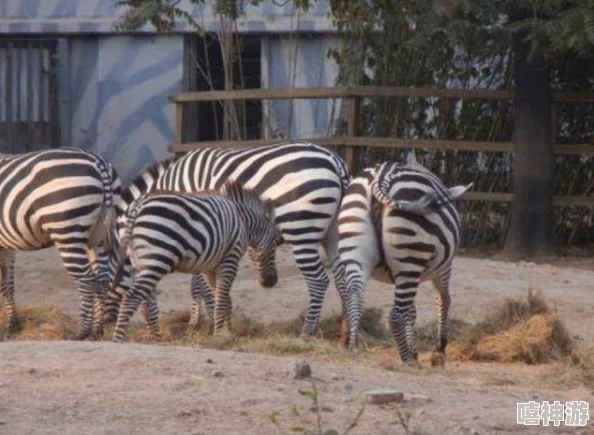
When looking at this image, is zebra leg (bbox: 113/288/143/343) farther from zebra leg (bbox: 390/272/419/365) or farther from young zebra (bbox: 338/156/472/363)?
zebra leg (bbox: 390/272/419/365)

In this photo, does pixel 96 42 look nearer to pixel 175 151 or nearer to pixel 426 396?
pixel 175 151

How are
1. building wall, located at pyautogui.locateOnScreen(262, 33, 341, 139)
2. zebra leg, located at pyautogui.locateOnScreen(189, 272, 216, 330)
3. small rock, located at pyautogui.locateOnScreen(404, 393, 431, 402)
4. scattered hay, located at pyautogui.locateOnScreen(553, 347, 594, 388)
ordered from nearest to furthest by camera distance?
small rock, located at pyautogui.locateOnScreen(404, 393, 431, 402)
scattered hay, located at pyautogui.locateOnScreen(553, 347, 594, 388)
zebra leg, located at pyautogui.locateOnScreen(189, 272, 216, 330)
building wall, located at pyautogui.locateOnScreen(262, 33, 341, 139)

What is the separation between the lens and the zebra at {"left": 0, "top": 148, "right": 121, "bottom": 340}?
1084 cm

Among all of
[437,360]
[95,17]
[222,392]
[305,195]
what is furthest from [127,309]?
[95,17]

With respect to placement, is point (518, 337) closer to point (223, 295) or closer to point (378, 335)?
point (378, 335)

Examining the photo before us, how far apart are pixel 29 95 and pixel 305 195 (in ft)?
35.8

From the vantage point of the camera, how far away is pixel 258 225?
11164 mm

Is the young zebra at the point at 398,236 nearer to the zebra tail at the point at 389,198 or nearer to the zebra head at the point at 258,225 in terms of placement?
the zebra tail at the point at 389,198

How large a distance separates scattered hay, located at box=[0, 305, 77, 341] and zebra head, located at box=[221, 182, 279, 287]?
→ 1.50 meters

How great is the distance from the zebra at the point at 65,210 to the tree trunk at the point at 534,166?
5.70m

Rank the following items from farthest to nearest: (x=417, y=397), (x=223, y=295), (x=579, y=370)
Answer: (x=223, y=295) < (x=579, y=370) < (x=417, y=397)

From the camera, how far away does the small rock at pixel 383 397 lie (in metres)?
7.04

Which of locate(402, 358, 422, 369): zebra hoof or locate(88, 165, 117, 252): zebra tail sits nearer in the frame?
locate(402, 358, 422, 369): zebra hoof

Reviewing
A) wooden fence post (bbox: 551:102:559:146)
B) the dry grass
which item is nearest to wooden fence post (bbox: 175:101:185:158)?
wooden fence post (bbox: 551:102:559:146)
